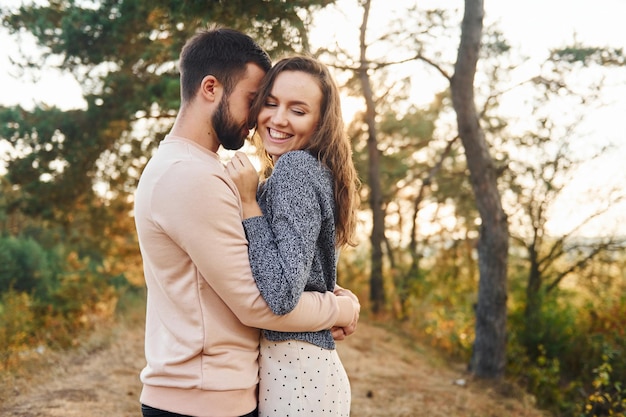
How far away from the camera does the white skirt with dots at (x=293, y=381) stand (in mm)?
1766

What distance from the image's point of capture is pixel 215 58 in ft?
6.09

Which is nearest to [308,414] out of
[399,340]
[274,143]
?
[274,143]

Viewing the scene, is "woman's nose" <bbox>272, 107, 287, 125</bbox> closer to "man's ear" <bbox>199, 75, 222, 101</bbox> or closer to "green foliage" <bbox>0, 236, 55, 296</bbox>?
"man's ear" <bbox>199, 75, 222, 101</bbox>

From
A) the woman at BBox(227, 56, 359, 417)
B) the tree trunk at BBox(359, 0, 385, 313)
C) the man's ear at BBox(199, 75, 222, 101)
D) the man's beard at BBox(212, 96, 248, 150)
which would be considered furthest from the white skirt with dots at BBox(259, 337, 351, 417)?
the tree trunk at BBox(359, 0, 385, 313)

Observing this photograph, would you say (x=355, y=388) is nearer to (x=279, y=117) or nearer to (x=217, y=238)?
(x=279, y=117)

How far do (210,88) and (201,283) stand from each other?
0.60m

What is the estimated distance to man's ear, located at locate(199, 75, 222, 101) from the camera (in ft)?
6.04

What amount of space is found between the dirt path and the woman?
9.99ft

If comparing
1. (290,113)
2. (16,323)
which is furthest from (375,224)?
(290,113)

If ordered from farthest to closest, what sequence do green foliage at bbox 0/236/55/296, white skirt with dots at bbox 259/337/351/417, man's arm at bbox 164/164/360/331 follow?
green foliage at bbox 0/236/55/296
white skirt with dots at bbox 259/337/351/417
man's arm at bbox 164/164/360/331

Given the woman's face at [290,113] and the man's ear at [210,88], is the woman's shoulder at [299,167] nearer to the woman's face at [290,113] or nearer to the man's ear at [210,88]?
the woman's face at [290,113]

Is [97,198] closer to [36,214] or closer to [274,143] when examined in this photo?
[36,214]

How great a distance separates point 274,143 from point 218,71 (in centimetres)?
34

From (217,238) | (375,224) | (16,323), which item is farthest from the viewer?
(375,224)
